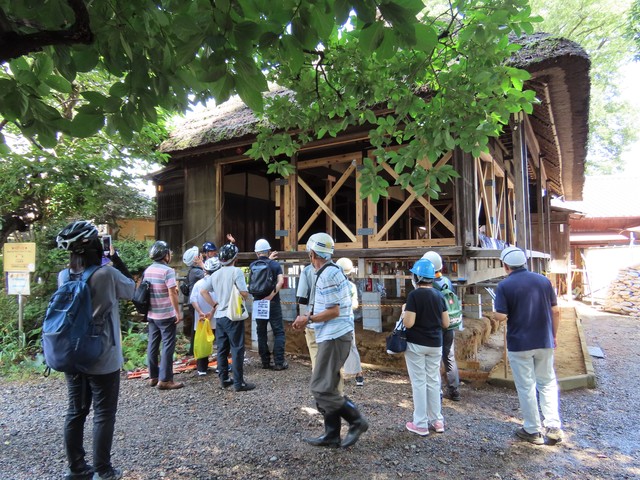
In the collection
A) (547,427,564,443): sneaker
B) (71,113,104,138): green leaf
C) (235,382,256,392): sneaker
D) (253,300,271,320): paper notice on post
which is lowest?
(547,427,564,443): sneaker

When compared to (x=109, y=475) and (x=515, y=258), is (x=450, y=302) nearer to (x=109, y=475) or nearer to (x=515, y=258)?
(x=515, y=258)

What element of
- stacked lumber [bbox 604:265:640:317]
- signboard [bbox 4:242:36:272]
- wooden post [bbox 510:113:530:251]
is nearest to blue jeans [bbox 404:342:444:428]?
wooden post [bbox 510:113:530:251]

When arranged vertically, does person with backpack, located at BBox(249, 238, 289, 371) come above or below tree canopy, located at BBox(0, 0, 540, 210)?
below

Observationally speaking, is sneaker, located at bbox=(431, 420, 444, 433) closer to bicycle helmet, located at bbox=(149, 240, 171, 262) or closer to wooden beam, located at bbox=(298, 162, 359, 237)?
bicycle helmet, located at bbox=(149, 240, 171, 262)

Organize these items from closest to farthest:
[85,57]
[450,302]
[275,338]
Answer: [85,57], [450,302], [275,338]

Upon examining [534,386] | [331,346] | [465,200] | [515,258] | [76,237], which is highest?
[465,200]

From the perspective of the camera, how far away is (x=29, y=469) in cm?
314

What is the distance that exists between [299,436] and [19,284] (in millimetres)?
5484

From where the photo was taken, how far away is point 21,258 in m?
6.29

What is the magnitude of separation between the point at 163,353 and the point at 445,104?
4.40 m

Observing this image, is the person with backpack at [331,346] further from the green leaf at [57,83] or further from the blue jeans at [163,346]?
the blue jeans at [163,346]

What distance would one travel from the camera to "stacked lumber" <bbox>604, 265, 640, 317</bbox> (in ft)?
45.0

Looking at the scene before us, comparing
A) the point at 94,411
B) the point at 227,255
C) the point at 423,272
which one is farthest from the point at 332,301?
the point at 227,255

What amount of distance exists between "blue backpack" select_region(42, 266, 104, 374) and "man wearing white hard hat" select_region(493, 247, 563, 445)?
3.55 meters
